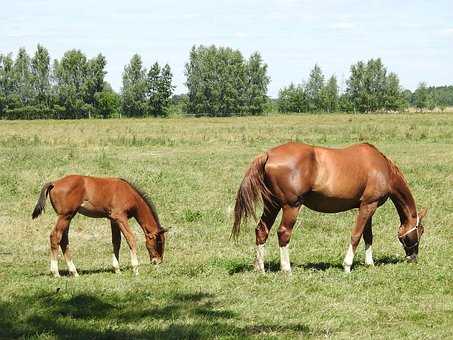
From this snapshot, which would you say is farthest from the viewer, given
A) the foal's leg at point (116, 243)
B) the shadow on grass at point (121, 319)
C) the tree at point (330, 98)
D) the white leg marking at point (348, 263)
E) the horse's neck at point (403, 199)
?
the tree at point (330, 98)

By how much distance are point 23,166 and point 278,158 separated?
16.0 meters

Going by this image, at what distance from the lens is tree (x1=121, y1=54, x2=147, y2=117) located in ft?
353

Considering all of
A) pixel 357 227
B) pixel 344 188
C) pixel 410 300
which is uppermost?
pixel 344 188

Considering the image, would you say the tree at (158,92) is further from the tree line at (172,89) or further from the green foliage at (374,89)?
the green foliage at (374,89)

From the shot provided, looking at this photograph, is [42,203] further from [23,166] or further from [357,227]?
[23,166]

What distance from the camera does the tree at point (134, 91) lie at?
353 feet

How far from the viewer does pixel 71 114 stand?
101 m

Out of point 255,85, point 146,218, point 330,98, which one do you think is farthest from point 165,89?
point 146,218

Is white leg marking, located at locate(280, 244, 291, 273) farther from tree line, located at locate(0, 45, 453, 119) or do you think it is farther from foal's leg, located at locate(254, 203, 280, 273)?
tree line, located at locate(0, 45, 453, 119)

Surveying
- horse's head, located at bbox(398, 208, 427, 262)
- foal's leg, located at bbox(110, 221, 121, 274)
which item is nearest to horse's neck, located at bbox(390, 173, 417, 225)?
horse's head, located at bbox(398, 208, 427, 262)

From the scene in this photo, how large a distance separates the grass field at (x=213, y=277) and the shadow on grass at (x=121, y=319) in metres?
0.02

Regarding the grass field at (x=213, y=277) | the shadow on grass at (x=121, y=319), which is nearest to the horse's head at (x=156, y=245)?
the grass field at (x=213, y=277)

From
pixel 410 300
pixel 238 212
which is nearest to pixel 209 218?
pixel 238 212

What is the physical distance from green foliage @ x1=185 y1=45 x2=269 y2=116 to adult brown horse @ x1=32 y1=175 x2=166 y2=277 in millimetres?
101397
